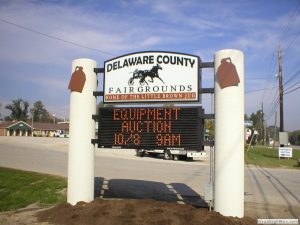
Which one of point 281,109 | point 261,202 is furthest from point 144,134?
point 281,109

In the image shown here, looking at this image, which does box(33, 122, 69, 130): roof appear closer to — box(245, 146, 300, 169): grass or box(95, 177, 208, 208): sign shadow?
box(245, 146, 300, 169): grass

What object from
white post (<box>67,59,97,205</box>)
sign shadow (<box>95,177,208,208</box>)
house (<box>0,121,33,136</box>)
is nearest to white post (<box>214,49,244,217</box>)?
sign shadow (<box>95,177,208,208</box>)

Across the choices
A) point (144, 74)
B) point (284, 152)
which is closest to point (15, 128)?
point (284, 152)

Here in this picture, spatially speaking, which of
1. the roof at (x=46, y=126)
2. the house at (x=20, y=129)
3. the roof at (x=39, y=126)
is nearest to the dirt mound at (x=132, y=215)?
the house at (x=20, y=129)

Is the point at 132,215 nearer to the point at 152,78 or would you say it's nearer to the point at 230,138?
the point at 230,138

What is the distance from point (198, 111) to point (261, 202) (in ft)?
14.8

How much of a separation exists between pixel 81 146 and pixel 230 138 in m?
3.81

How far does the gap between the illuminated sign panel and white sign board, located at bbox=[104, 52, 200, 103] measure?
0.41 meters

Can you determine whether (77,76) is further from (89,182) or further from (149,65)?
(89,182)

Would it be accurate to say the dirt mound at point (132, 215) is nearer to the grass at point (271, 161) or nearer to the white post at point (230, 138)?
the white post at point (230, 138)

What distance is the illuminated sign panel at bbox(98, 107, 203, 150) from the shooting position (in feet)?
29.9

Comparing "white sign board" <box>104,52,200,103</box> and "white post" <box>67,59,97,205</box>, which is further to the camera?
"white post" <box>67,59,97,205</box>

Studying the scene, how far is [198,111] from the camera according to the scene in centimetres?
921

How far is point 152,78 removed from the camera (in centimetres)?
973
